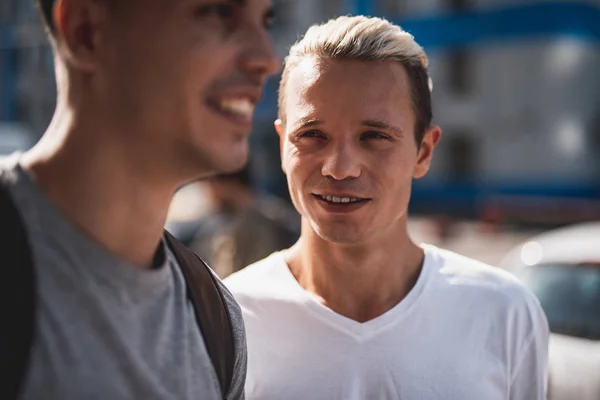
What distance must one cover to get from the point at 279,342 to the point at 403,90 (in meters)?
0.81

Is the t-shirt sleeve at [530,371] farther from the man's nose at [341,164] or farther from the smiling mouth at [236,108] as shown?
the smiling mouth at [236,108]

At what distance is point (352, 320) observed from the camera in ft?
7.26

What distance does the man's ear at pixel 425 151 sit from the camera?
7.94 feet

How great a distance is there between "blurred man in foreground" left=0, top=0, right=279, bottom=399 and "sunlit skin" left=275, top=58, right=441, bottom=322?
2.40ft

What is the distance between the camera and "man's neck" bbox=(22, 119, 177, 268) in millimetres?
1385

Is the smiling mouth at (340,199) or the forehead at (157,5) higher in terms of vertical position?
the forehead at (157,5)

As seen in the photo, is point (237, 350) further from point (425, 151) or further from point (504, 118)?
point (504, 118)

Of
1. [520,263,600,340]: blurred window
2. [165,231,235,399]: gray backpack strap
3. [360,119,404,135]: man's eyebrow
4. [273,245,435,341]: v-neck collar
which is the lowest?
[520,263,600,340]: blurred window

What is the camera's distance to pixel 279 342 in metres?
2.19

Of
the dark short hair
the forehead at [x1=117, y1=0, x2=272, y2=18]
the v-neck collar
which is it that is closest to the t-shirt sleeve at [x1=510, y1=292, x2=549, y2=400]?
the v-neck collar

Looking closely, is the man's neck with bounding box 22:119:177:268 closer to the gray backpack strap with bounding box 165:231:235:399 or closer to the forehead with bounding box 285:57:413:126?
the gray backpack strap with bounding box 165:231:235:399

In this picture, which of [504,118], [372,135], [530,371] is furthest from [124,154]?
[504,118]

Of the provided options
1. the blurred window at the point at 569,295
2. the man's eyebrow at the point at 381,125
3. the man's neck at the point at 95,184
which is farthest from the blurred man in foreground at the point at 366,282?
the blurred window at the point at 569,295

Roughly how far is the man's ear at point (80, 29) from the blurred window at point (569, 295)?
13.1 feet
